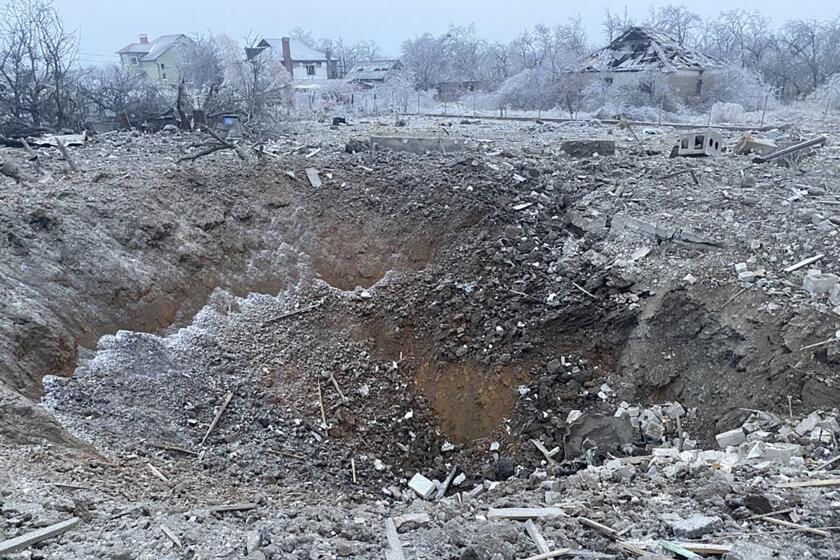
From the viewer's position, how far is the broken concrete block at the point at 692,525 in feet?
10.0

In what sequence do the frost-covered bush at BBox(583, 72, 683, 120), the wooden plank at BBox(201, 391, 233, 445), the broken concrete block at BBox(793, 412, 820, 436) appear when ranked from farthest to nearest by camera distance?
the frost-covered bush at BBox(583, 72, 683, 120) → the wooden plank at BBox(201, 391, 233, 445) → the broken concrete block at BBox(793, 412, 820, 436)

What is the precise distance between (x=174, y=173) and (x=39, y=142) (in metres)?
3.84

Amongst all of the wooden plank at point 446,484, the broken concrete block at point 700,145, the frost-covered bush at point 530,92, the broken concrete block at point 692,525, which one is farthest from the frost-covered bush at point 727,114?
the broken concrete block at point 692,525

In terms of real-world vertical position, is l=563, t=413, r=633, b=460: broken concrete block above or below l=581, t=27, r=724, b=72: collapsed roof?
below

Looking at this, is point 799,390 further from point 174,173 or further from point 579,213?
point 174,173

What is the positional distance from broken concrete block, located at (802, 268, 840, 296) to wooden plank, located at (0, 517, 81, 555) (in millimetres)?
5914

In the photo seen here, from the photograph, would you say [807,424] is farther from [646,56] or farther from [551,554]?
[646,56]

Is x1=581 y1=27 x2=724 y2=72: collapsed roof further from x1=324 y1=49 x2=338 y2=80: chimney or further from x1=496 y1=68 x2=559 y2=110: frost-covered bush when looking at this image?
x1=324 y1=49 x2=338 y2=80: chimney

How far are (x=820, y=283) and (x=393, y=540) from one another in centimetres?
449

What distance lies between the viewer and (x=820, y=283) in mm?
5422

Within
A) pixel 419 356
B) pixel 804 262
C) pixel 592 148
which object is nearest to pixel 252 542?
pixel 419 356

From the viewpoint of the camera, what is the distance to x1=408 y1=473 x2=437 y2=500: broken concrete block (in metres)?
5.30

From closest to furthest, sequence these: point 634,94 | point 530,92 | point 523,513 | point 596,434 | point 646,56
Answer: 1. point 523,513
2. point 596,434
3. point 634,94
4. point 646,56
5. point 530,92

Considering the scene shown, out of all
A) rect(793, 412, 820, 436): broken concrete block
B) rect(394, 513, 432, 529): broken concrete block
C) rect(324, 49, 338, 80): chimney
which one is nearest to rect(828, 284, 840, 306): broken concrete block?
rect(793, 412, 820, 436): broken concrete block
